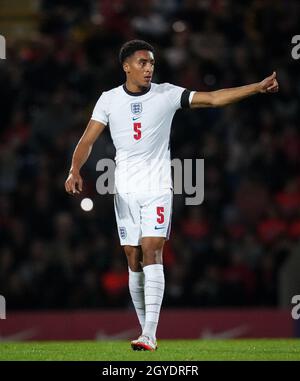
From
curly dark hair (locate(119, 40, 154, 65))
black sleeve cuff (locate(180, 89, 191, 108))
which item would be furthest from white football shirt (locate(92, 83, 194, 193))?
curly dark hair (locate(119, 40, 154, 65))

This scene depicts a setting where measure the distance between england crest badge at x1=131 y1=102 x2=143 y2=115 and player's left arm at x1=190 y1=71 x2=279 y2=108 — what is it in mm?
417

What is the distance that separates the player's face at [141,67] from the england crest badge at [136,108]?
6.5 inches

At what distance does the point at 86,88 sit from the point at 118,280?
340 cm

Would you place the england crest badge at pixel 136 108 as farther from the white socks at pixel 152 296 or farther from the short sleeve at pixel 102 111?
the white socks at pixel 152 296

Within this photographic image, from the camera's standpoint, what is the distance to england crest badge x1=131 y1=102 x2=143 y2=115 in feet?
29.9

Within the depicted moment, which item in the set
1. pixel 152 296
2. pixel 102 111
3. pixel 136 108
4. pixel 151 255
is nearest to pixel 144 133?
pixel 136 108

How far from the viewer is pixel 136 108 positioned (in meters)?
9.11

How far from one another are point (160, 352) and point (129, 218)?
3.81 feet

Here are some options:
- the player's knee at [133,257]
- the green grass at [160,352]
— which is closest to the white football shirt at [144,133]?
the player's knee at [133,257]

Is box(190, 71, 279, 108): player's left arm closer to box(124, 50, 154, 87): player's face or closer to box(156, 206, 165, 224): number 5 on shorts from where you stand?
box(124, 50, 154, 87): player's face

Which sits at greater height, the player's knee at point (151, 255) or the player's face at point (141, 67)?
the player's face at point (141, 67)

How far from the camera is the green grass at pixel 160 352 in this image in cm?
827
